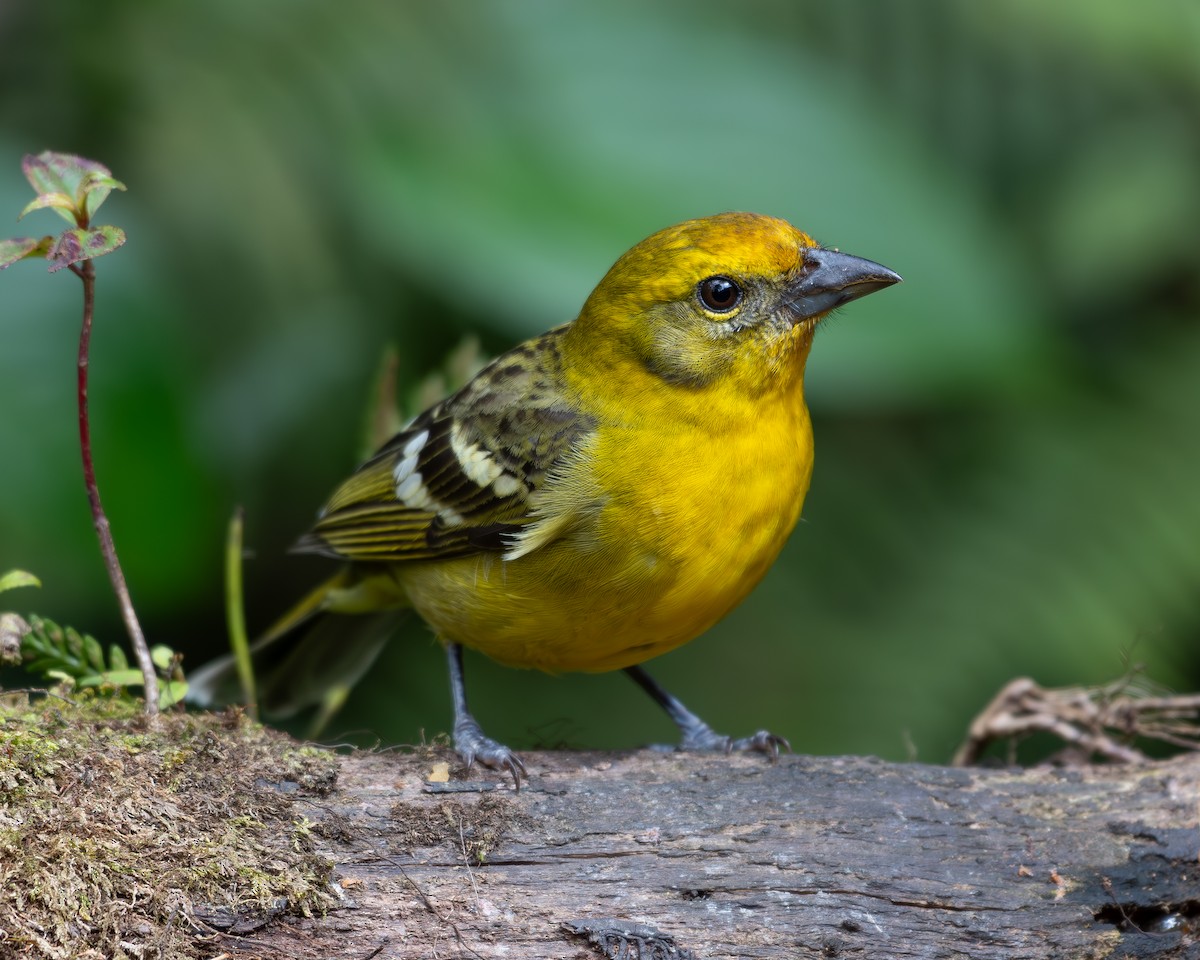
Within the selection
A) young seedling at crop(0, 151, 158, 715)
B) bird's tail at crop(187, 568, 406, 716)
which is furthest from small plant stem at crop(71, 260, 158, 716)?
bird's tail at crop(187, 568, 406, 716)

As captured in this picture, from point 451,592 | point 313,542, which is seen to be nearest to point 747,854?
point 451,592

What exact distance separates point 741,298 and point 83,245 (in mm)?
1701

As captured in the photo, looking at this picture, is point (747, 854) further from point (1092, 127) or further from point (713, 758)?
point (1092, 127)

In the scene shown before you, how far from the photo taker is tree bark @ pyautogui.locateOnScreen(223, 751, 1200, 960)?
2.67 meters

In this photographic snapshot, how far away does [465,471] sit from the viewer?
379cm

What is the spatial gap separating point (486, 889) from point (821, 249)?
1.93m

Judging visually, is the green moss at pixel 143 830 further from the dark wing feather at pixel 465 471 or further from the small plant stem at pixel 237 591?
the dark wing feather at pixel 465 471

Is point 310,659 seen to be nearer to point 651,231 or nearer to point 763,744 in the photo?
point 763,744

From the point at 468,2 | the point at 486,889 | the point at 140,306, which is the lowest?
the point at 486,889

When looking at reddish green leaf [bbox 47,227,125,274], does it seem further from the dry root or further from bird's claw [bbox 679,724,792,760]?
the dry root

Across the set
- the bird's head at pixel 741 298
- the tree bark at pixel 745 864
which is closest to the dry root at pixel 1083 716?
the tree bark at pixel 745 864

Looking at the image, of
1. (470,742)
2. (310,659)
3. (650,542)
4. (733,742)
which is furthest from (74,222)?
(733,742)

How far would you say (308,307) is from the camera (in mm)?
5793

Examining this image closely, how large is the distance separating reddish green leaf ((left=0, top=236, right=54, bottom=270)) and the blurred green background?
2062 mm
